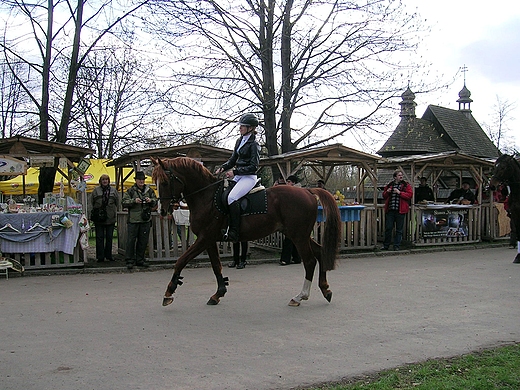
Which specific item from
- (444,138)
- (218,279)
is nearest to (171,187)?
(218,279)

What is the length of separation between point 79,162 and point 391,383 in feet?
31.5

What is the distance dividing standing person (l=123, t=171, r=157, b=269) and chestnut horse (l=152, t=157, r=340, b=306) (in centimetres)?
377

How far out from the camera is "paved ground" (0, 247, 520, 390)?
4.68 meters

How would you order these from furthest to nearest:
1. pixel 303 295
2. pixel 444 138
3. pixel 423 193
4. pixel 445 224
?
pixel 444 138 → pixel 423 193 → pixel 445 224 → pixel 303 295

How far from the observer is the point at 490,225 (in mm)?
16812

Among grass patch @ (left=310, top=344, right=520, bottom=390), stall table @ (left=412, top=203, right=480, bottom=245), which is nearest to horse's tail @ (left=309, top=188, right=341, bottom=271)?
grass patch @ (left=310, top=344, right=520, bottom=390)

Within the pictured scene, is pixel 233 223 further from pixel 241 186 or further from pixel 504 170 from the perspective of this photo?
pixel 504 170

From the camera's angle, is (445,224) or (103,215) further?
(445,224)

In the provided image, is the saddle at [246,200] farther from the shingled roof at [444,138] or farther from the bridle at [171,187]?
the shingled roof at [444,138]

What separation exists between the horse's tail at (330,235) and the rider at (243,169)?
4.08 ft

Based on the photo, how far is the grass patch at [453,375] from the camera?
13.8 ft

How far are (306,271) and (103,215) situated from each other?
627 centimetres

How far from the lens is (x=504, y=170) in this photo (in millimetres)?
11445

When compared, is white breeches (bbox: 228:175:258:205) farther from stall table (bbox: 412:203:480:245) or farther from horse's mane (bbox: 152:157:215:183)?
stall table (bbox: 412:203:480:245)
